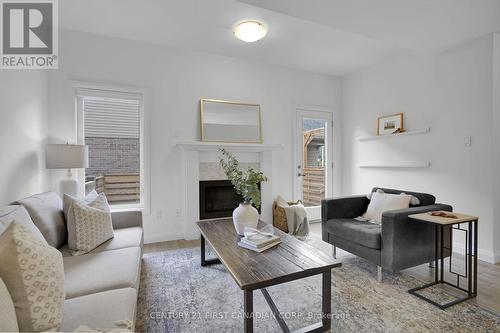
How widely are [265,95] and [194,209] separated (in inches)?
84.8

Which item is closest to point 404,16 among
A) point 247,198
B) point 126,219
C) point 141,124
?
point 247,198

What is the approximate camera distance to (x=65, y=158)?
2.61m

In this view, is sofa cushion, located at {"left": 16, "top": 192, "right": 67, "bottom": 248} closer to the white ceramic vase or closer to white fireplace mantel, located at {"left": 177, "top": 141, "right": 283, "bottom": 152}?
the white ceramic vase

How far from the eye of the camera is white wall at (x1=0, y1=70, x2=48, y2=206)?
2.05 m

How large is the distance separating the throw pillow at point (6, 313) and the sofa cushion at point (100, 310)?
229 mm

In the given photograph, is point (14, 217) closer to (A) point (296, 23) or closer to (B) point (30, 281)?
(B) point (30, 281)

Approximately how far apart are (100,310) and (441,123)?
395 centimetres

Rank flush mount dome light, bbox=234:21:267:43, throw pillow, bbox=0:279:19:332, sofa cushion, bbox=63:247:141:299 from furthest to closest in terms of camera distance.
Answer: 1. flush mount dome light, bbox=234:21:267:43
2. sofa cushion, bbox=63:247:141:299
3. throw pillow, bbox=0:279:19:332

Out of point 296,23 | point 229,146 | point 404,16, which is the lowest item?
point 229,146

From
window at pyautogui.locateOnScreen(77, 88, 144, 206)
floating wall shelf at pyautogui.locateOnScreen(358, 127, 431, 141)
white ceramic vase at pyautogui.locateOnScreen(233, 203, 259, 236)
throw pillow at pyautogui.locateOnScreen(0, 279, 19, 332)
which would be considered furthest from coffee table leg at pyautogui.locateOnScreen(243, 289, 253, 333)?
floating wall shelf at pyautogui.locateOnScreen(358, 127, 431, 141)

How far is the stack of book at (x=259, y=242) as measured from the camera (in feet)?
6.01

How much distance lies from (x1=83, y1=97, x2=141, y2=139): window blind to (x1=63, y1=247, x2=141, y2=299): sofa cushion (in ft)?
6.37

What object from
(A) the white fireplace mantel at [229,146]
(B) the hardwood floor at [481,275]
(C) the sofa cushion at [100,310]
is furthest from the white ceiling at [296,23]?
(B) the hardwood floor at [481,275]

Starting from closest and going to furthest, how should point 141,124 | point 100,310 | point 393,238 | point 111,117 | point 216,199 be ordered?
point 100,310 < point 393,238 < point 111,117 < point 141,124 < point 216,199
